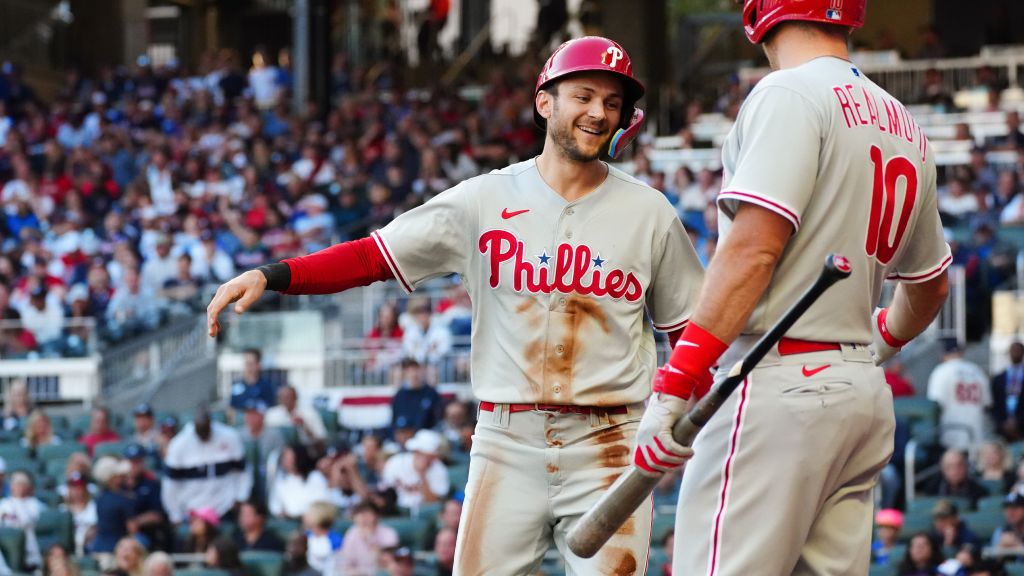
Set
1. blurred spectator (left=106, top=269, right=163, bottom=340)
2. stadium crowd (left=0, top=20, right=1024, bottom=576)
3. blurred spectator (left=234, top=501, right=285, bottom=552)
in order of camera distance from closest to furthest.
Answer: stadium crowd (left=0, top=20, right=1024, bottom=576) → blurred spectator (left=234, top=501, right=285, bottom=552) → blurred spectator (left=106, top=269, right=163, bottom=340)

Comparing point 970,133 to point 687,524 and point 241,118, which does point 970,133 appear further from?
point 687,524

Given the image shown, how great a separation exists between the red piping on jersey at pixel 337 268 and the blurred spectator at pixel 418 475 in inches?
264

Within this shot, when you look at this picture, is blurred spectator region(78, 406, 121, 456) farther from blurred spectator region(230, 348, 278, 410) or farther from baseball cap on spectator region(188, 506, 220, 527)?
baseball cap on spectator region(188, 506, 220, 527)

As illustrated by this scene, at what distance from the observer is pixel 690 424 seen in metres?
3.38

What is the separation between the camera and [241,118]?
22.2 meters

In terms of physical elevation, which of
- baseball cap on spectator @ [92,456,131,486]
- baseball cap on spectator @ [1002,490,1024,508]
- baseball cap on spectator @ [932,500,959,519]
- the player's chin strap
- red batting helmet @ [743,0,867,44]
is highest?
red batting helmet @ [743,0,867,44]

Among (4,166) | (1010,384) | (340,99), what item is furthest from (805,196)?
(340,99)

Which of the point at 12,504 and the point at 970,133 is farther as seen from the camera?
the point at 970,133

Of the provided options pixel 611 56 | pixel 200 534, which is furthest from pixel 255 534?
pixel 611 56

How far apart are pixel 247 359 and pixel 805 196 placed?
10.5m

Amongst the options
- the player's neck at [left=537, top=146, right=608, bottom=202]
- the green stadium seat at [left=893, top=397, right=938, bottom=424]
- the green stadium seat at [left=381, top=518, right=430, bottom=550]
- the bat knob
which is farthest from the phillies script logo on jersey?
the green stadium seat at [left=893, top=397, right=938, bottom=424]

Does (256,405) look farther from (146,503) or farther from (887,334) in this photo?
(887,334)

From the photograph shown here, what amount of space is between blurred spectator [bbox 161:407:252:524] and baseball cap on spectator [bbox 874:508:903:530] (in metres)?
4.79

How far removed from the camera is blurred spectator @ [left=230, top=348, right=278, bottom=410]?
529 inches
